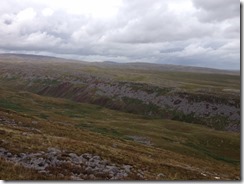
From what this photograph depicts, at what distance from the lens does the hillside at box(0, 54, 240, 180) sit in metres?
24.5

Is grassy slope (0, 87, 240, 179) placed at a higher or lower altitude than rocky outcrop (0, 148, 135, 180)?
lower

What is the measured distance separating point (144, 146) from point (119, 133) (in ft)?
56.0

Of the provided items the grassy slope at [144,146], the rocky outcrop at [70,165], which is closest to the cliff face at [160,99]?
the grassy slope at [144,146]

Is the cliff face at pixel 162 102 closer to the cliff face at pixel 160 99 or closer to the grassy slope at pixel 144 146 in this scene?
the cliff face at pixel 160 99

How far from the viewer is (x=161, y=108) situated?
119875 mm

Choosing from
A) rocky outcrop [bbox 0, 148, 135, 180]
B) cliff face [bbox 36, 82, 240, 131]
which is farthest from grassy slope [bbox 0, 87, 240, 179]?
cliff face [bbox 36, 82, 240, 131]

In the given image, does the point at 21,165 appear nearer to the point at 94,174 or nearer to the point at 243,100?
the point at 94,174

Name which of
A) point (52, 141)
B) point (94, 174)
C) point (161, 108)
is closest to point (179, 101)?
point (161, 108)

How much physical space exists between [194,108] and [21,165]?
9797 centimetres

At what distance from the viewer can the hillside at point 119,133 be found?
2447 cm

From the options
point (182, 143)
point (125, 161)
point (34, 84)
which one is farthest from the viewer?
point (34, 84)

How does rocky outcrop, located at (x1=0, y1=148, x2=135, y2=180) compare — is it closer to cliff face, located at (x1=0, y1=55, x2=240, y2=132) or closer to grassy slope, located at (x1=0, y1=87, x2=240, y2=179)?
grassy slope, located at (x1=0, y1=87, x2=240, y2=179)

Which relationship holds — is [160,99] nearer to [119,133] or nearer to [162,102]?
[162,102]

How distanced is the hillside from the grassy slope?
9 centimetres
